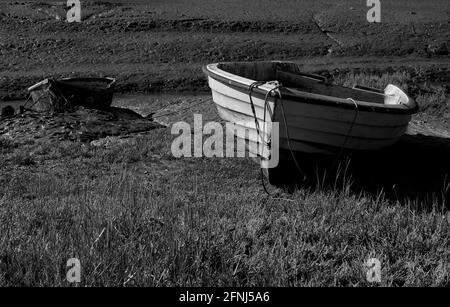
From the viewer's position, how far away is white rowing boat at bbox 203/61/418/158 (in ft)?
26.3

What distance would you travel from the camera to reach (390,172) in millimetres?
9438

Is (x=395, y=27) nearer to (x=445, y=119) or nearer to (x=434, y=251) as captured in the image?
(x=445, y=119)

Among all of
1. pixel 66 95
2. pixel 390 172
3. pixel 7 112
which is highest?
pixel 66 95

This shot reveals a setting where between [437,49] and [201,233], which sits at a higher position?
[201,233]

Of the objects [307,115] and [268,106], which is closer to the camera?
[268,106]

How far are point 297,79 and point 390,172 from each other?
2.35 meters

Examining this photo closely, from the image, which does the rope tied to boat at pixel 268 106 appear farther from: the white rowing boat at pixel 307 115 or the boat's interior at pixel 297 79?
the boat's interior at pixel 297 79

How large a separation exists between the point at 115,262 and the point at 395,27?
15.2m

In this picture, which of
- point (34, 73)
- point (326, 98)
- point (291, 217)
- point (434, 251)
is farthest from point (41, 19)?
point (434, 251)

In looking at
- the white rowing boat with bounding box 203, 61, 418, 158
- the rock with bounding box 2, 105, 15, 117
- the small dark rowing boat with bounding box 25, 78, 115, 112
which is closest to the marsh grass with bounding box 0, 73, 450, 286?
the white rowing boat with bounding box 203, 61, 418, 158

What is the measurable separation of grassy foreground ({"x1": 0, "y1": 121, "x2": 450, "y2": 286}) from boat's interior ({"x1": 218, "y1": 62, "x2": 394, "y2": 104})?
281cm

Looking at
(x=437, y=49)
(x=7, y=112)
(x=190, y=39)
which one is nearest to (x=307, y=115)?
(x=7, y=112)

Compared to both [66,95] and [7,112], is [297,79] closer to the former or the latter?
[66,95]
